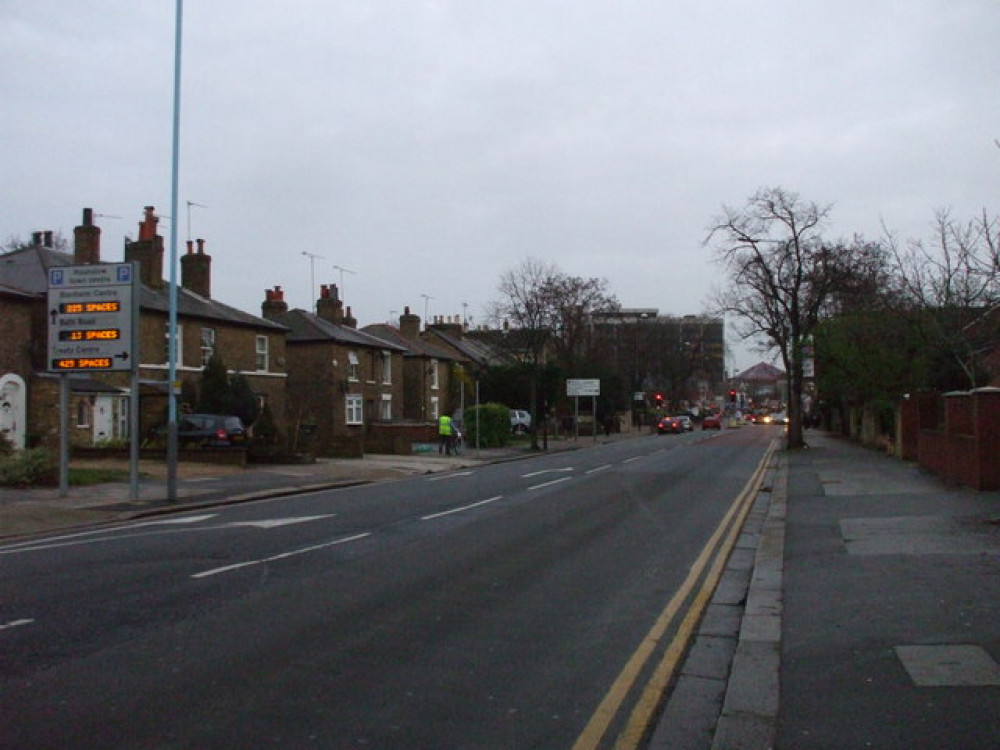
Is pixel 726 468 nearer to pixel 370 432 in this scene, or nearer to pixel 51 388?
pixel 370 432

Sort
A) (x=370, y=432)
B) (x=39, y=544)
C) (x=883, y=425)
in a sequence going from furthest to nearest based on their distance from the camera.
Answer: (x=370, y=432) → (x=883, y=425) → (x=39, y=544)

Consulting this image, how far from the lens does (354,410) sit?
47.2 meters

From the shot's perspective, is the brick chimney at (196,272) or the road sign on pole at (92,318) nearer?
the road sign on pole at (92,318)

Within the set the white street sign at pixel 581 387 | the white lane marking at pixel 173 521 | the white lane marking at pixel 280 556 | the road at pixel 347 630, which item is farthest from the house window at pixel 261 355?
the white lane marking at pixel 280 556

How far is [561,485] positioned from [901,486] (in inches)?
292

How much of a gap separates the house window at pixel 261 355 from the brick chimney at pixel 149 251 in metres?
4.92

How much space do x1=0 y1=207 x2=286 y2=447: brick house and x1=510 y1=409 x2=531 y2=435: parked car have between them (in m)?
24.7

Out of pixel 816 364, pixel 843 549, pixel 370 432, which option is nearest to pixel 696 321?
pixel 816 364

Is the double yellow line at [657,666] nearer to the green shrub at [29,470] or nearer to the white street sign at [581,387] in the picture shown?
the green shrub at [29,470]

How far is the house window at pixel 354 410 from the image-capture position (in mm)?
46594

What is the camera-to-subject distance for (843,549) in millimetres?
11734

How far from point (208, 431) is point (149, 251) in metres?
9.81

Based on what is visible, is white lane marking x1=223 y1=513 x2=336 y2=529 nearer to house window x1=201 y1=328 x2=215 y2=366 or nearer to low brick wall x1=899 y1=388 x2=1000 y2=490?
low brick wall x1=899 y1=388 x2=1000 y2=490

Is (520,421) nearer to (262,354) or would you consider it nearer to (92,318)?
(262,354)
